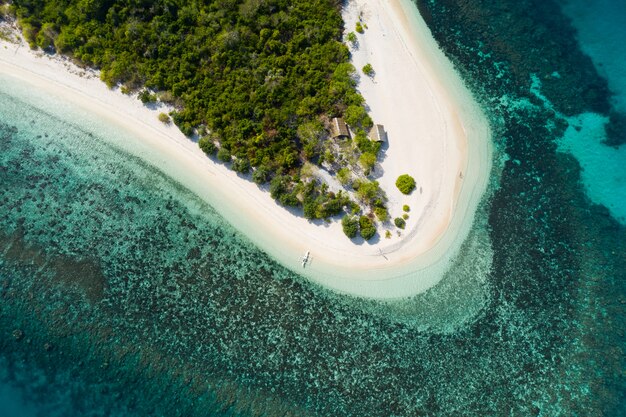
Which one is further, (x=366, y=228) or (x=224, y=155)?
(x=224, y=155)

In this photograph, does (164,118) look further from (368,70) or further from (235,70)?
(368,70)

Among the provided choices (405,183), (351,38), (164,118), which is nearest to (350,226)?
(405,183)

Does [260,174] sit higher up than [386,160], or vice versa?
[386,160]

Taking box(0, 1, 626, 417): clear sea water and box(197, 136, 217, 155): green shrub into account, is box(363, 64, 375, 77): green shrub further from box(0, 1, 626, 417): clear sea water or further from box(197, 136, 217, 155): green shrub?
box(197, 136, 217, 155): green shrub

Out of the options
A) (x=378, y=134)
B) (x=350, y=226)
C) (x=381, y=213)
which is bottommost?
(x=350, y=226)

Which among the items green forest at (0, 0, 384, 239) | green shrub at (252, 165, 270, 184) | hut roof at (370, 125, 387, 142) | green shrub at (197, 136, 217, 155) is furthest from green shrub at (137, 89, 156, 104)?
hut roof at (370, 125, 387, 142)

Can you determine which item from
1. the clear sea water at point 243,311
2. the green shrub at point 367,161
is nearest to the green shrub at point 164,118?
the clear sea water at point 243,311

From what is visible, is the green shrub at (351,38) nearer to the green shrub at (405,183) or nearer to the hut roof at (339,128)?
the hut roof at (339,128)
